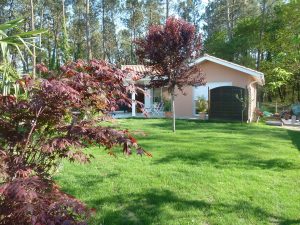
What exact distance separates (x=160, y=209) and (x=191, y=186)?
107 centimetres

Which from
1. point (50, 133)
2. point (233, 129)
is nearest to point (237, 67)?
point (233, 129)

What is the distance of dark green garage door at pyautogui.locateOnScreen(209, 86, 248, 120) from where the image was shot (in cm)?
1853

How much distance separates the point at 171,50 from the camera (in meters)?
12.7

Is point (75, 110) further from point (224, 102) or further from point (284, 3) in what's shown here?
point (284, 3)

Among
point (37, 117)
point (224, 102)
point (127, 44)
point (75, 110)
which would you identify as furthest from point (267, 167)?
point (127, 44)

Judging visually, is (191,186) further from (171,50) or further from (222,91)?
(222,91)

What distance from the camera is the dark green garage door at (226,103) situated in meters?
18.5

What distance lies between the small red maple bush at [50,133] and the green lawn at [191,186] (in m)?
1.71

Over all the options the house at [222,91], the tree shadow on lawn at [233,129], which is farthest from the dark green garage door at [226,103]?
the tree shadow on lawn at [233,129]

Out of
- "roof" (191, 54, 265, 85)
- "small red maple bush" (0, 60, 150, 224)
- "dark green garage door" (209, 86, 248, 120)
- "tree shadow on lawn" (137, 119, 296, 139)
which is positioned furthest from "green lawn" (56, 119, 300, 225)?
"roof" (191, 54, 265, 85)

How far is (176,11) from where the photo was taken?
50469 millimetres

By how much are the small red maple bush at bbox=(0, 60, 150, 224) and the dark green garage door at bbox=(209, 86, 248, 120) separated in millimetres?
15379

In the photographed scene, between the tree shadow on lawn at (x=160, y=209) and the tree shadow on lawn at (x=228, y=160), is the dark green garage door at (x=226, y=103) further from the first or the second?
the tree shadow on lawn at (x=160, y=209)

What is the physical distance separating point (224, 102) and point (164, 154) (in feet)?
36.9
